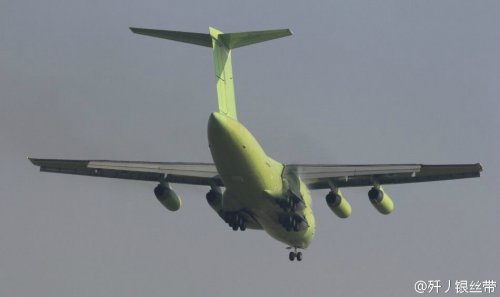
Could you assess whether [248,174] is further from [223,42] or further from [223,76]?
[223,42]

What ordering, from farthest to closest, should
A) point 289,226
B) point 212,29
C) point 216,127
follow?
point 289,226, point 212,29, point 216,127

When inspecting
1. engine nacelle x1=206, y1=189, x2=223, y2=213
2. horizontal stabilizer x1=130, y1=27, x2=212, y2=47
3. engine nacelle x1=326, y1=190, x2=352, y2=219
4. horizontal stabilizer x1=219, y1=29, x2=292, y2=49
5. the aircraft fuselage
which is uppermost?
horizontal stabilizer x1=219, y1=29, x2=292, y2=49

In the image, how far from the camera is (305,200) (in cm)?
3906

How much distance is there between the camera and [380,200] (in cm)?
3819

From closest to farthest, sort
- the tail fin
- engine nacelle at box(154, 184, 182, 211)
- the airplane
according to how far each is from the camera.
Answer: the airplane → the tail fin → engine nacelle at box(154, 184, 182, 211)

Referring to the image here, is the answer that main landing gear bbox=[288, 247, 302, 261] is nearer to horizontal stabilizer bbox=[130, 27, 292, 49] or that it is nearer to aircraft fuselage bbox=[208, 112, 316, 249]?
aircraft fuselage bbox=[208, 112, 316, 249]

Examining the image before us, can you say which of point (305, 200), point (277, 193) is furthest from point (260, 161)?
point (305, 200)

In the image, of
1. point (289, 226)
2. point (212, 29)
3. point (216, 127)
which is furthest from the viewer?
point (289, 226)

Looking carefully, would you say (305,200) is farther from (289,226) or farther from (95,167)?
(95,167)

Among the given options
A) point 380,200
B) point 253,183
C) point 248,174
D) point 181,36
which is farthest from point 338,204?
point 181,36

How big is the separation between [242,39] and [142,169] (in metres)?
5.19

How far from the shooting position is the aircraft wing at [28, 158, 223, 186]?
3688 centimetres

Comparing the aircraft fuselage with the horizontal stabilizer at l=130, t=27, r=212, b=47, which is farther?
the horizontal stabilizer at l=130, t=27, r=212, b=47

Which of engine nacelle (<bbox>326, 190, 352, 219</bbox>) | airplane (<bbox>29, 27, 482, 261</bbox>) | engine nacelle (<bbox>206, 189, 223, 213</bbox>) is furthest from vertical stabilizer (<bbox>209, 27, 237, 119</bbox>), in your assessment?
engine nacelle (<bbox>326, 190, 352, 219</bbox>)
